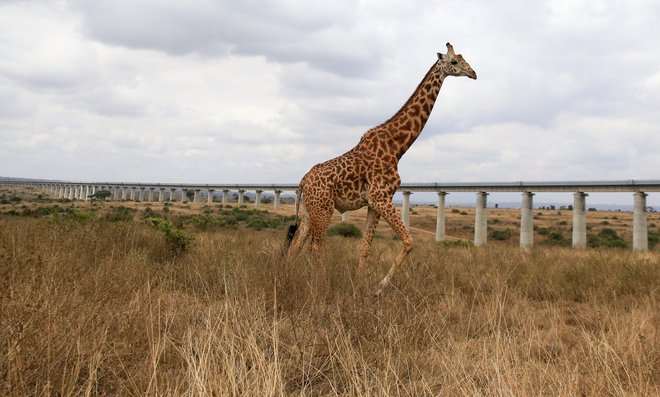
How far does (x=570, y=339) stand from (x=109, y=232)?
7762 millimetres

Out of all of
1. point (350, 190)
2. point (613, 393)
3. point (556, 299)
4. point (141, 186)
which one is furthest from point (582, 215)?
point (141, 186)

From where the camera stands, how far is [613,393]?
10.1 feet

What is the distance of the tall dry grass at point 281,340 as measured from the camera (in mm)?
2748

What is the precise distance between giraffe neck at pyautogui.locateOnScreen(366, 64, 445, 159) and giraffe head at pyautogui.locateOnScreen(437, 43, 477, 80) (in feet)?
0.48

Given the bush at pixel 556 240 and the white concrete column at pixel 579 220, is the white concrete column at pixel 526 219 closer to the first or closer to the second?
the white concrete column at pixel 579 220

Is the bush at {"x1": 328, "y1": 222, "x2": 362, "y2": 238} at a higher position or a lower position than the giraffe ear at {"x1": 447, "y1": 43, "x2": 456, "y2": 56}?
lower

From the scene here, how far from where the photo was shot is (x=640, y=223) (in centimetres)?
3322

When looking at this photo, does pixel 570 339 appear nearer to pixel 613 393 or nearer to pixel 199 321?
pixel 613 393

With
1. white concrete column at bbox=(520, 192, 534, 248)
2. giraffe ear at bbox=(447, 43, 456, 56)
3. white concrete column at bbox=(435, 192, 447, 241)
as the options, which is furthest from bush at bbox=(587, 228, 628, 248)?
giraffe ear at bbox=(447, 43, 456, 56)

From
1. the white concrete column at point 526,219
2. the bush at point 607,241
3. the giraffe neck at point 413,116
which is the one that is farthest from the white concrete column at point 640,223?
the giraffe neck at point 413,116

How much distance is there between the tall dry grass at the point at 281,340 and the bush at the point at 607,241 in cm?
3737

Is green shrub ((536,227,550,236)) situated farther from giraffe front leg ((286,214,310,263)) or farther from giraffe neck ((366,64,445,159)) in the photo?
giraffe front leg ((286,214,310,263))

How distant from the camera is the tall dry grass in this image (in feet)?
9.02

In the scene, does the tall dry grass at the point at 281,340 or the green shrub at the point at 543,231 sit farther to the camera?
the green shrub at the point at 543,231
